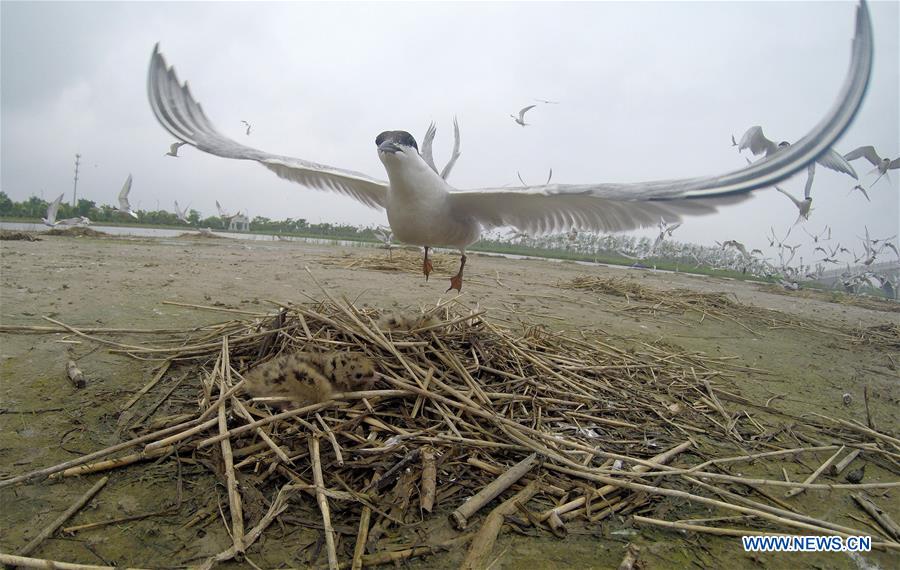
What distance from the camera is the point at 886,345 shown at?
5730 mm

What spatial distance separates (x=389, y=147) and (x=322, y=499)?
257 cm

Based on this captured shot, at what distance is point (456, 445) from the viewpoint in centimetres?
183

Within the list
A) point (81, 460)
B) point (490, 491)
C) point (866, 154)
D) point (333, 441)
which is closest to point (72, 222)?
point (81, 460)

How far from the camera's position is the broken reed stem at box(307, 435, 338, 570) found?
128cm

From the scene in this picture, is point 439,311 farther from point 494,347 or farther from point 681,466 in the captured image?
point 681,466

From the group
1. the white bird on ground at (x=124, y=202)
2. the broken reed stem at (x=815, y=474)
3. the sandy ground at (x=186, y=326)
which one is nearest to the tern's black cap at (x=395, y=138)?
the sandy ground at (x=186, y=326)

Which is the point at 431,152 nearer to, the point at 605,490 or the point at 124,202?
the point at 605,490

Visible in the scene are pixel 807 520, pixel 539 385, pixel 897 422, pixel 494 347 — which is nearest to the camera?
pixel 807 520

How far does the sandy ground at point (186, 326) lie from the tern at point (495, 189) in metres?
1.12

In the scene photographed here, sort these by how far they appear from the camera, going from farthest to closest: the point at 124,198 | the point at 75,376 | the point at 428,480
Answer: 1. the point at 124,198
2. the point at 75,376
3. the point at 428,480

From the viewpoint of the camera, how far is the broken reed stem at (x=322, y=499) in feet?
4.18

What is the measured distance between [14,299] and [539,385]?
4.75 meters

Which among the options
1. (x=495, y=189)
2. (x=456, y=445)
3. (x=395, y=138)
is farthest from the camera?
(x=395, y=138)

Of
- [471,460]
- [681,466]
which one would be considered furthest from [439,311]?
[681,466]
